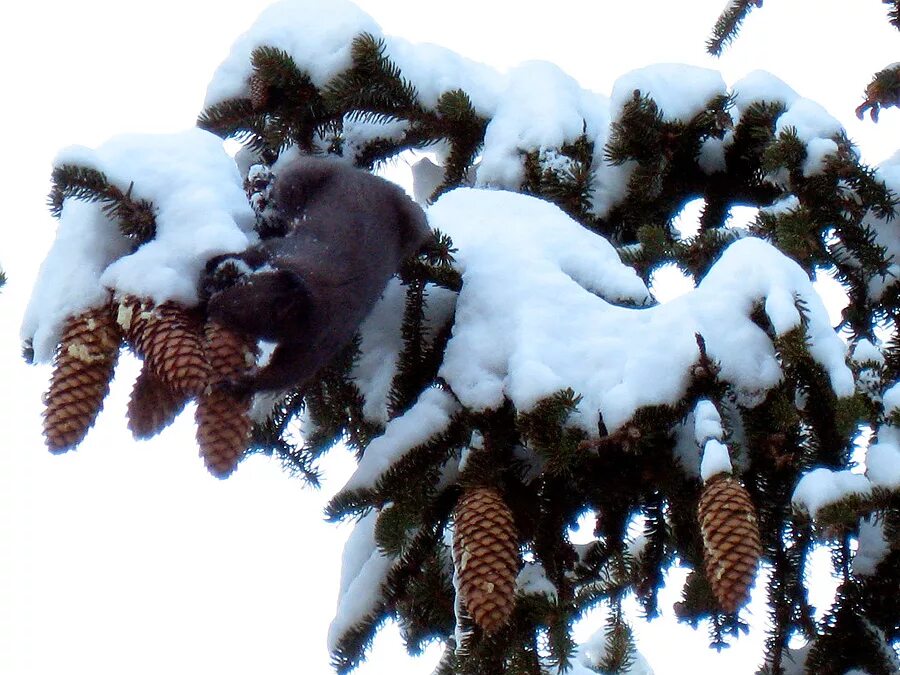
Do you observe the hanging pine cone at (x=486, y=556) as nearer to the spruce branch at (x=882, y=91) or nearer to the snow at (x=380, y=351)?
the snow at (x=380, y=351)

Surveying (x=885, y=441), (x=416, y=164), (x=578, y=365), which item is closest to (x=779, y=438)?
(x=885, y=441)

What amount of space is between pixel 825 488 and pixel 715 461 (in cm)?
17

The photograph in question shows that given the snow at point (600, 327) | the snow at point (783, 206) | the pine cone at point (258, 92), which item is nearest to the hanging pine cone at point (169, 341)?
the snow at point (600, 327)

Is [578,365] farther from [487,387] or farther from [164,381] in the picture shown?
[164,381]

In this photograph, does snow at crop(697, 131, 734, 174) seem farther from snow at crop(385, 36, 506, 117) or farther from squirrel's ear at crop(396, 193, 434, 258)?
squirrel's ear at crop(396, 193, 434, 258)

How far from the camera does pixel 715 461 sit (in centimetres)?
140

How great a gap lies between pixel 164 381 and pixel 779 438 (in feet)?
3.08

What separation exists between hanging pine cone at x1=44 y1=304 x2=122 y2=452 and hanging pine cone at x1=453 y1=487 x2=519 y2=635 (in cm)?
56

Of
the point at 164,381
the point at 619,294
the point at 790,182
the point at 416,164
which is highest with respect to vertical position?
the point at 416,164

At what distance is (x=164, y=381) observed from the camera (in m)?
1.38

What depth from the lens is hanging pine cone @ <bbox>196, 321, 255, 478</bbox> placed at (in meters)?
1.33

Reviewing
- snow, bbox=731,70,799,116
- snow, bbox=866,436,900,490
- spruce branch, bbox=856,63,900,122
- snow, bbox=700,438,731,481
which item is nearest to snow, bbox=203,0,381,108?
snow, bbox=731,70,799,116

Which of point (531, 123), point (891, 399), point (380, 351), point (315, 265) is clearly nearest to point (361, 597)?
point (380, 351)

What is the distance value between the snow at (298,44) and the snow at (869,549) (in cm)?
149
